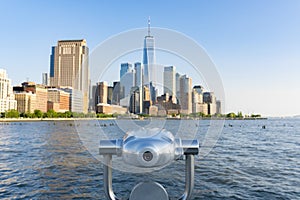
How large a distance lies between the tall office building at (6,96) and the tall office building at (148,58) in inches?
4517

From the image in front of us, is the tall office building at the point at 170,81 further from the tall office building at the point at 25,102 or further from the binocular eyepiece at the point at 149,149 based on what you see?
the tall office building at the point at 25,102

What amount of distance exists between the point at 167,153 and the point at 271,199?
27.1 feet

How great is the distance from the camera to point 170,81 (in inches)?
103

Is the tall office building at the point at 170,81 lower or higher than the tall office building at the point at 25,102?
lower

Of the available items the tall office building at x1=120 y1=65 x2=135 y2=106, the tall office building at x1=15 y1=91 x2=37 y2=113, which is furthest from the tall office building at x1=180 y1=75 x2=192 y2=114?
the tall office building at x1=15 y1=91 x2=37 y2=113

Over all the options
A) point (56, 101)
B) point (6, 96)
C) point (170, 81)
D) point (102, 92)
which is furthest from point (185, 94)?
point (56, 101)

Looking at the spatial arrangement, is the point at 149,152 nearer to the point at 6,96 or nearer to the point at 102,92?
the point at 102,92

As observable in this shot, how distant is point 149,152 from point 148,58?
1.07 metres

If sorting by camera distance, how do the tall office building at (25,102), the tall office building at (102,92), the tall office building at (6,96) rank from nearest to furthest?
the tall office building at (102,92) < the tall office building at (6,96) < the tall office building at (25,102)

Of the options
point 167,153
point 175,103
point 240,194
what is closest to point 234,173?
point 240,194

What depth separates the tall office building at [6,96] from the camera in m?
105

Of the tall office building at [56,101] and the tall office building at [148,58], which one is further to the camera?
the tall office building at [56,101]

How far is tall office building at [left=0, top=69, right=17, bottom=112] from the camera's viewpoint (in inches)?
4126

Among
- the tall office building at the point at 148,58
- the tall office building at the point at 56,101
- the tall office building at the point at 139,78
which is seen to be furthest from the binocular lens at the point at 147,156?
the tall office building at the point at 56,101
